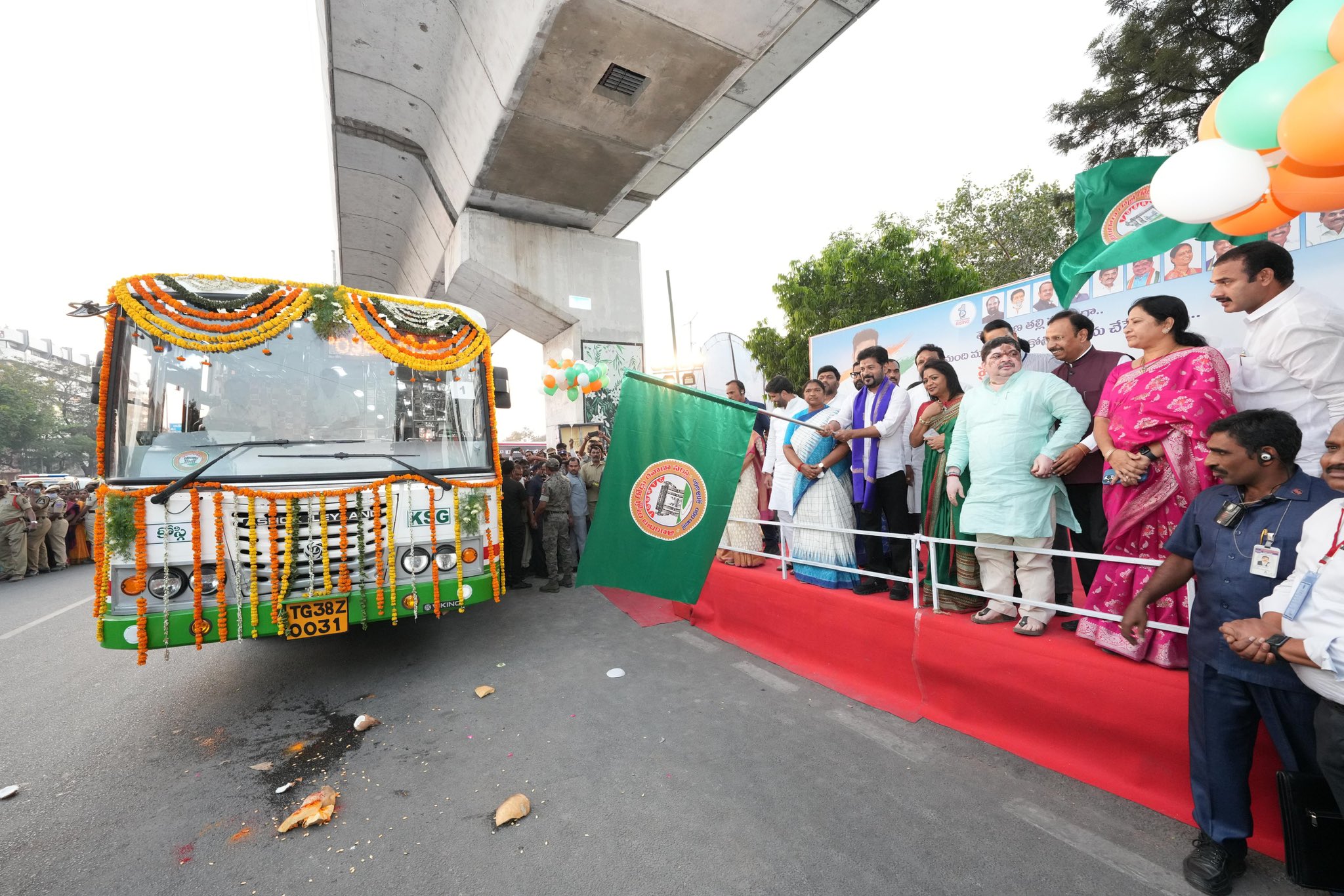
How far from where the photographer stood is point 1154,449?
246cm

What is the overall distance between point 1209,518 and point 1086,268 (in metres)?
2.98

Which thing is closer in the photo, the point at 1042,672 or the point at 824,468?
the point at 1042,672

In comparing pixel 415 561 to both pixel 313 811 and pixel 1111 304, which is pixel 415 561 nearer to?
pixel 313 811

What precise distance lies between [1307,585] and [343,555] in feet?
14.5

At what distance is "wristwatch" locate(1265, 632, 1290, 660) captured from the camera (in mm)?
1665

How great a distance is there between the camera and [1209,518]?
2.02 m

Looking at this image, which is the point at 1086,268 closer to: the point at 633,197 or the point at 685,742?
the point at 685,742

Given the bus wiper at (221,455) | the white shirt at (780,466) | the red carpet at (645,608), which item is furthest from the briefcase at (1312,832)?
the bus wiper at (221,455)

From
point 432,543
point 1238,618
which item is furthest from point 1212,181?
point 432,543

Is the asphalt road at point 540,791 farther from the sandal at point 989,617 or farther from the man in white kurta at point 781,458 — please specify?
the man in white kurta at point 781,458

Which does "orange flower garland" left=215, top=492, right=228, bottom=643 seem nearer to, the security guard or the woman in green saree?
the woman in green saree

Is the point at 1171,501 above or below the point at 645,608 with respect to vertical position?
above

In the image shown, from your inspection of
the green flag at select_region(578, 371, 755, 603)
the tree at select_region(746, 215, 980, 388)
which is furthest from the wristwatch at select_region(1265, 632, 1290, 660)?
the tree at select_region(746, 215, 980, 388)

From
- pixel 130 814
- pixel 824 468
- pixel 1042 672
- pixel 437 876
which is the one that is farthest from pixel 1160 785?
pixel 130 814
